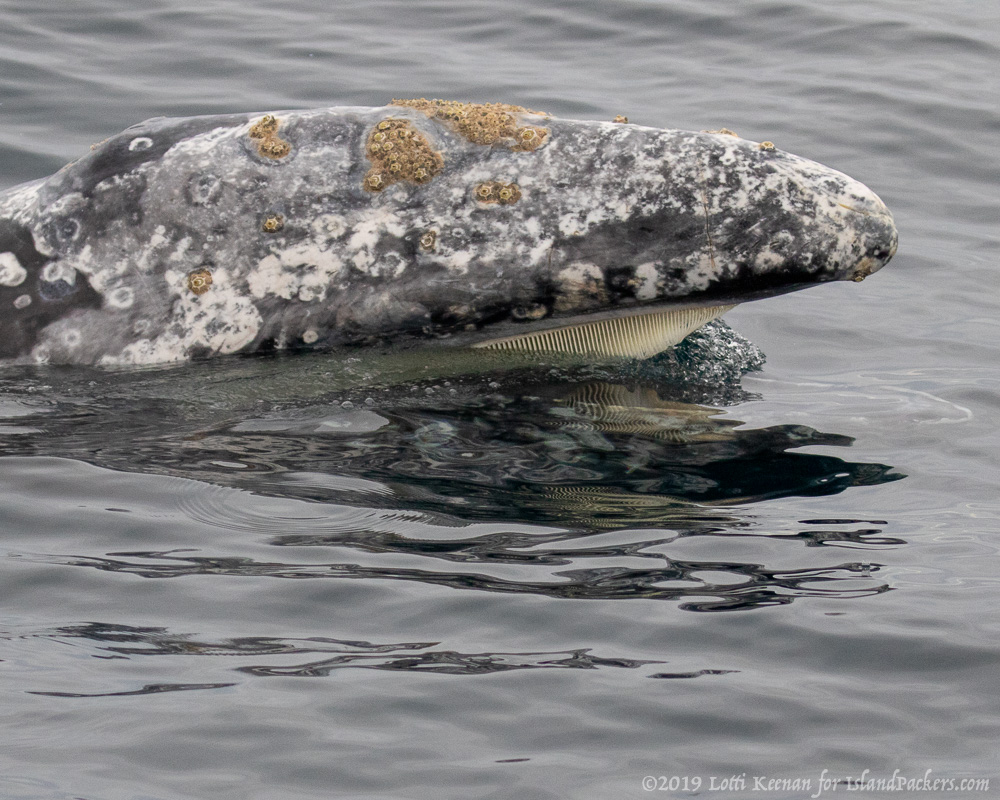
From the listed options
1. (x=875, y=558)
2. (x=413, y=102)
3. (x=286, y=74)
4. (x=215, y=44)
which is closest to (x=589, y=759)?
(x=875, y=558)

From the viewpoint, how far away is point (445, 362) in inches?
277

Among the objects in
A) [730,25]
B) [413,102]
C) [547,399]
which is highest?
[730,25]

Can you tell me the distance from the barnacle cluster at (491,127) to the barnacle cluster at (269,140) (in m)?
0.71

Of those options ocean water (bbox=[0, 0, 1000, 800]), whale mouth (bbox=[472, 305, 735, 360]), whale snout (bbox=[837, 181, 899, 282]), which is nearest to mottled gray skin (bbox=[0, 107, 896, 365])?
whale snout (bbox=[837, 181, 899, 282])

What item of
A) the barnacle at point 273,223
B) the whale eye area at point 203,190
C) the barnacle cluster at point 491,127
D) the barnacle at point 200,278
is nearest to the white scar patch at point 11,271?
the barnacle at point 200,278

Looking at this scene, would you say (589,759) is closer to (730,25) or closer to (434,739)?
(434,739)

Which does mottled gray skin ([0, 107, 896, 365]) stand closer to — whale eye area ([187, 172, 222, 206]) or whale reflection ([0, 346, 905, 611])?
whale eye area ([187, 172, 222, 206])

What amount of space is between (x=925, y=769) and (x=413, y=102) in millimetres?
4263

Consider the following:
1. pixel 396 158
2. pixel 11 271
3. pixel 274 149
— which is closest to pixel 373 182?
pixel 396 158

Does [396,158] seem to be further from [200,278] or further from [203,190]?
[200,278]

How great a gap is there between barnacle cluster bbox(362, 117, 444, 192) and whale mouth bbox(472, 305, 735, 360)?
963 mm

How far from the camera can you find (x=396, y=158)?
21.8 feet

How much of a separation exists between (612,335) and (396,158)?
146cm

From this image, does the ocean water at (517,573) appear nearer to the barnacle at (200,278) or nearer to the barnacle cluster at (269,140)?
the barnacle at (200,278)
